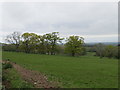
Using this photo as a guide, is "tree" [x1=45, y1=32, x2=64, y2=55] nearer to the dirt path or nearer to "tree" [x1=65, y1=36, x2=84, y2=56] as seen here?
"tree" [x1=65, y1=36, x2=84, y2=56]

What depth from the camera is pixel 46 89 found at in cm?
605

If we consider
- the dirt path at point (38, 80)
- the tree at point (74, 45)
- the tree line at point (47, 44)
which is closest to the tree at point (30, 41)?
the tree line at point (47, 44)

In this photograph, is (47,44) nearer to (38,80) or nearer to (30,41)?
(30,41)

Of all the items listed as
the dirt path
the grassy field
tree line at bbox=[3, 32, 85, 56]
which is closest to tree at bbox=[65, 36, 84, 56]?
tree line at bbox=[3, 32, 85, 56]

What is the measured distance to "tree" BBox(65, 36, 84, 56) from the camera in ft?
133

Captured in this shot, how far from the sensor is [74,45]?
40625mm

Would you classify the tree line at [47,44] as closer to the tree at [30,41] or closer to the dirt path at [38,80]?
the tree at [30,41]

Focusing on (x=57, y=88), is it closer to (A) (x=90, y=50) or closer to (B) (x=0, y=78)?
(B) (x=0, y=78)

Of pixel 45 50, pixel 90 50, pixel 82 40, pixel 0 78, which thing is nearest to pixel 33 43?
pixel 45 50

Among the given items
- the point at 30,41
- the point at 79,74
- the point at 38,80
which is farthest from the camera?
the point at 30,41

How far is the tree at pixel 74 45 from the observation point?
40631 mm

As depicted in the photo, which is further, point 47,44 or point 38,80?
point 47,44

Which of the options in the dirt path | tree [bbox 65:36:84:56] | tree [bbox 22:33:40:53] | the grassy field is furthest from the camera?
tree [bbox 22:33:40:53]

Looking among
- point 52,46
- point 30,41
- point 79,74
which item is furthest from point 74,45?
point 79,74
